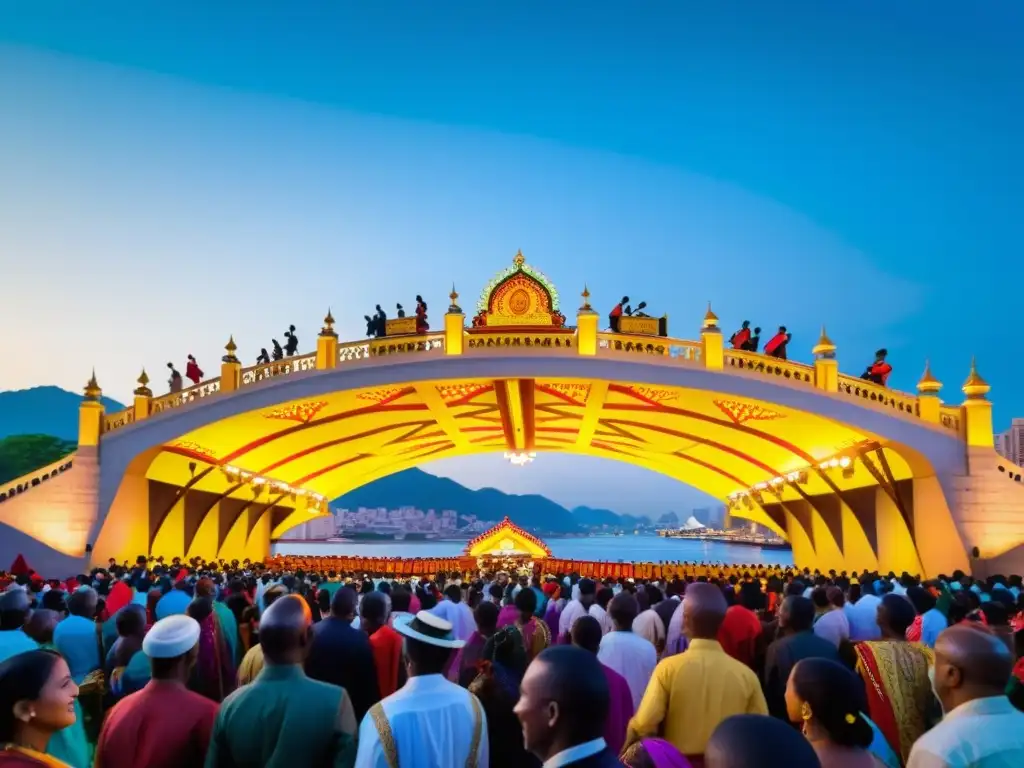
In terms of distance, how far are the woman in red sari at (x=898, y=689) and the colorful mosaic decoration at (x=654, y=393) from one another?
15.9m

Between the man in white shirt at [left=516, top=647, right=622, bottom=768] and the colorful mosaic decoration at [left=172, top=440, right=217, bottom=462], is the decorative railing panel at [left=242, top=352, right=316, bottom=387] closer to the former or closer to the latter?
the colorful mosaic decoration at [left=172, top=440, right=217, bottom=462]

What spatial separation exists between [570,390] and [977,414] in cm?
925

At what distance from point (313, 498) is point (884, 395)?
23736mm

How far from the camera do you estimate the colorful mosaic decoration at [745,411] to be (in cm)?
2084

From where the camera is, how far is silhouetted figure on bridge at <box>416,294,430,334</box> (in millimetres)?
20205

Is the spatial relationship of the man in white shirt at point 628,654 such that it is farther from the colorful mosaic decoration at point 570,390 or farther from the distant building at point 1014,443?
the distant building at point 1014,443

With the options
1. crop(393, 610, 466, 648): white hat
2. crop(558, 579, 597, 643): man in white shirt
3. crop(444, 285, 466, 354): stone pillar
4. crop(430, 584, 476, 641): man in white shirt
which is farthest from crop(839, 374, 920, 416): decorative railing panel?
crop(393, 610, 466, 648): white hat

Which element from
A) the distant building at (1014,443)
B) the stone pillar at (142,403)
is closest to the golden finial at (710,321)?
the stone pillar at (142,403)

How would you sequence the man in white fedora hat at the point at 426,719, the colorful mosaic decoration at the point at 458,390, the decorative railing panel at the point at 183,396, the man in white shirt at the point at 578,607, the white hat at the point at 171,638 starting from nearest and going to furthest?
the man in white fedora hat at the point at 426,719 → the white hat at the point at 171,638 → the man in white shirt at the point at 578,607 → the decorative railing panel at the point at 183,396 → the colorful mosaic decoration at the point at 458,390

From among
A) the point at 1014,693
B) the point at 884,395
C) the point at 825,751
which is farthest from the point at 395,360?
the point at 825,751

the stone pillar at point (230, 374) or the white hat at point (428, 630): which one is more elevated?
the stone pillar at point (230, 374)

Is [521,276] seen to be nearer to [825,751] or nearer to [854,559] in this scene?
[854,559]

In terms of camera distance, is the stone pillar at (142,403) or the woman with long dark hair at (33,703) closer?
the woman with long dark hair at (33,703)

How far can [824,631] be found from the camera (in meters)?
7.98
